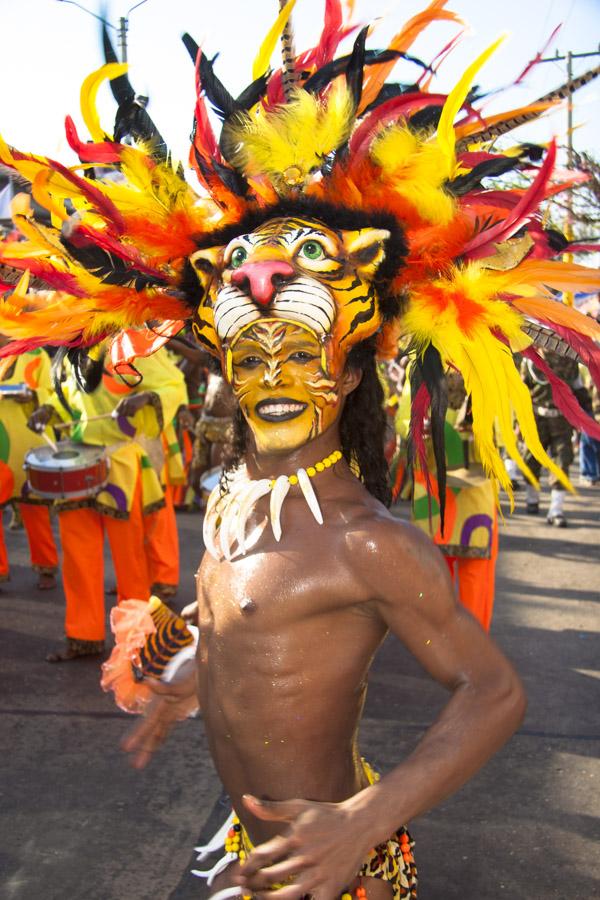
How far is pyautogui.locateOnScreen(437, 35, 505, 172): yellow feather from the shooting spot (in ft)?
6.84

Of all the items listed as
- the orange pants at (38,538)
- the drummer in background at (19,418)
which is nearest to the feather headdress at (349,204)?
the drummer in background at (19,418)

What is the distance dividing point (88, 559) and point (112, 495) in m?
0.38

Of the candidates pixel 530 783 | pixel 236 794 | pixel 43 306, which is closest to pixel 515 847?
pixel 530 783

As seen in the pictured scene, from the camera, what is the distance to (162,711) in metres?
2.49

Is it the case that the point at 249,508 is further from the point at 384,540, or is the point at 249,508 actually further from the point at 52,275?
the point at 52,275

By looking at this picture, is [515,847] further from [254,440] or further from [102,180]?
[102,180]

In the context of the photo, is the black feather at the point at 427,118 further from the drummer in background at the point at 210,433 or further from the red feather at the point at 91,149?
the drummer in background at the point at 210,433

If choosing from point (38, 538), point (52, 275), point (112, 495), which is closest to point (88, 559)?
point (112, 495)

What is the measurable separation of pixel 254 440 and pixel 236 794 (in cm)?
77

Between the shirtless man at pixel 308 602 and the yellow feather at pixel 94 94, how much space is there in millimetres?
444

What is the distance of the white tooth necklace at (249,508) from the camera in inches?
85.7

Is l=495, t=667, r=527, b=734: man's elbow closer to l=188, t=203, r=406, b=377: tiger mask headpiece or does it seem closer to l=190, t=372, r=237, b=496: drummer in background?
l=188, t=203, r=406, b=377: tiger mask headpiece

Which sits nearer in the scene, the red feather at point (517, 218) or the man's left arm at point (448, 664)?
the man's left arm at point (448, 664)

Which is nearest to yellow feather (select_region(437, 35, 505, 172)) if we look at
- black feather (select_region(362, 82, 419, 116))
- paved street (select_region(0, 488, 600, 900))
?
black feather (select_region(362, 82, 419, 116))
